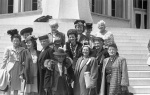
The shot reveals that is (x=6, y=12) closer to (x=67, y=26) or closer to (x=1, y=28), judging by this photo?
(x=1, y=28)

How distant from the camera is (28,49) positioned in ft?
24.3

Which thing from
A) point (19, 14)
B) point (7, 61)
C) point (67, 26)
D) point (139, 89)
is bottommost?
point (139, 89)

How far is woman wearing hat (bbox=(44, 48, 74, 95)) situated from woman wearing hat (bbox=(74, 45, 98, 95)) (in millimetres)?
225

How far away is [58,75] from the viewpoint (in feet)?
22.8

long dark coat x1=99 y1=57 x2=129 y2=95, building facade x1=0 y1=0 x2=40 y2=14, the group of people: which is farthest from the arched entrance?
long dark coat x1=99 y1=57 x2=129 y2=95

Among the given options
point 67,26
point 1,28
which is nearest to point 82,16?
point 67,26

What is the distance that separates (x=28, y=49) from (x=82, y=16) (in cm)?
731

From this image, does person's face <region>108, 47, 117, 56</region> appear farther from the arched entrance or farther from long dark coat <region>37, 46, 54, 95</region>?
the arched entrance

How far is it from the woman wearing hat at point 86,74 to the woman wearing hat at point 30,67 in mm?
904

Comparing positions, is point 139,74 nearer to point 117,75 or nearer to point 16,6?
point 117,75

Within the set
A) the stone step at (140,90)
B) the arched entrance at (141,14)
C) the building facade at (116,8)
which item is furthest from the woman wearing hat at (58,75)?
the arched entrance at (141,14)

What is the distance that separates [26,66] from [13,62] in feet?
1.78

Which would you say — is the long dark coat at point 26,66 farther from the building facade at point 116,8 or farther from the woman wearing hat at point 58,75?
the building facade at point 116,8

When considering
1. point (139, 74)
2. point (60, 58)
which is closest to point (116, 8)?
point (139, 74)
